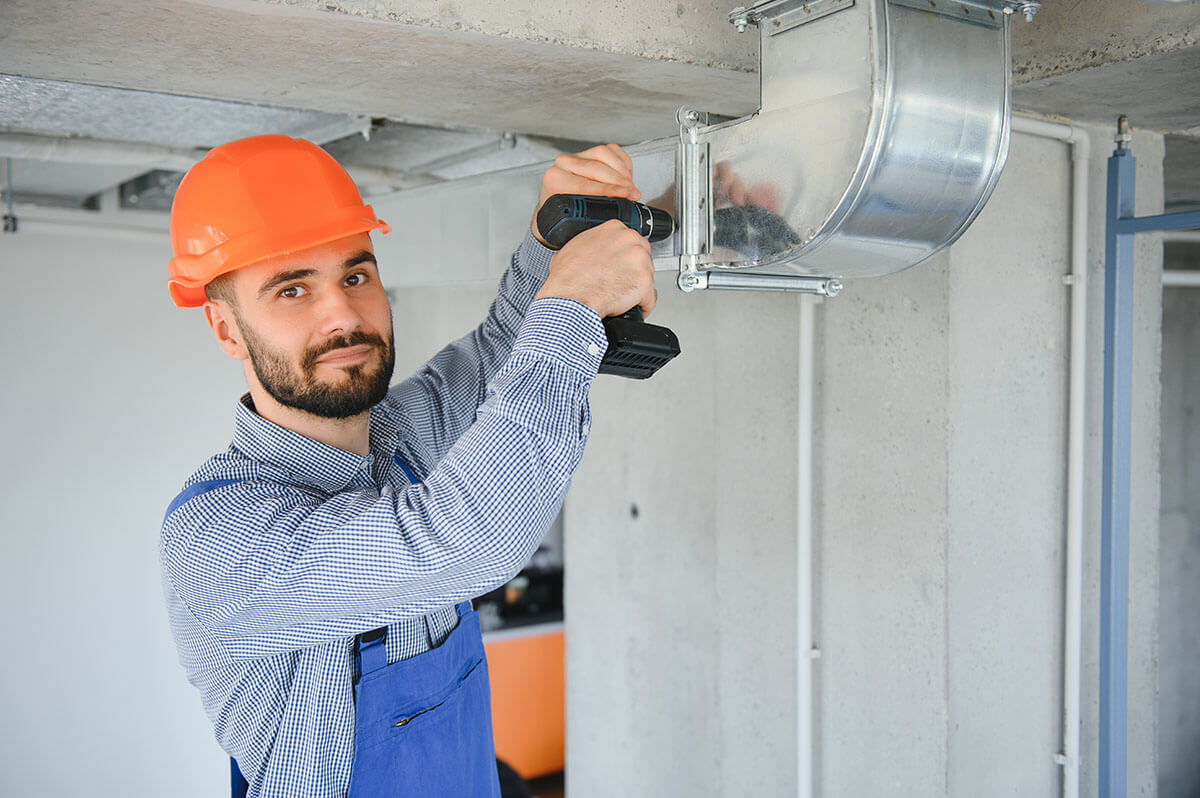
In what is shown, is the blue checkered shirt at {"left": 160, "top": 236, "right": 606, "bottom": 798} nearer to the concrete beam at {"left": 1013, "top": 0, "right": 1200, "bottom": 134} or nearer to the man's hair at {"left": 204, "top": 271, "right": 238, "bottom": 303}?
the man's hair at {"left": 204, "top": 271, "right": 238, "bottom": 303}

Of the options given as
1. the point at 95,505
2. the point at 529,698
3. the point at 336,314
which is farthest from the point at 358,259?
the point at 529,698

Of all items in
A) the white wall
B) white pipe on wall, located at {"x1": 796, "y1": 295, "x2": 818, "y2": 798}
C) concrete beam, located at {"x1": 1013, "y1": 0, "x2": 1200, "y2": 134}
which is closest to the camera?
concrete beam, located at {"x1": 1013, "y1": 0, "x2": 1200, "y2": 134}

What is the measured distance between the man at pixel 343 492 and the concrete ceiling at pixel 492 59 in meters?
0.20

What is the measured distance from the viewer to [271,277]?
116 centimetres

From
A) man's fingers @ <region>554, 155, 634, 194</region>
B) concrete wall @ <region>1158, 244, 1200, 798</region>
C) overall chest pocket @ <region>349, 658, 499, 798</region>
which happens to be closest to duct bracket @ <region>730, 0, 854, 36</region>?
man's fingers @ <region>554, 155, 634, 194</region>

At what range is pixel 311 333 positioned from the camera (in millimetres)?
1167

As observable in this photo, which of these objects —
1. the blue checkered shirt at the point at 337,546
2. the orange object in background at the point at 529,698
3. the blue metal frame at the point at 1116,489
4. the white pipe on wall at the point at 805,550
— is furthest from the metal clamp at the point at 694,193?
the orange object in background at the point at 529,698

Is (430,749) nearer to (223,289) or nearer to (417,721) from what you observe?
(417,721)

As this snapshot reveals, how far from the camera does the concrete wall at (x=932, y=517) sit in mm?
1688

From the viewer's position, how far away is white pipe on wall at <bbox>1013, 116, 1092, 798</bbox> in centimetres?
174

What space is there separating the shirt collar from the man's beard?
43 millimetres

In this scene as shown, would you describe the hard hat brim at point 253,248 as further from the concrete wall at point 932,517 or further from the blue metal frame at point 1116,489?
the blue metal frame at point 1116,489

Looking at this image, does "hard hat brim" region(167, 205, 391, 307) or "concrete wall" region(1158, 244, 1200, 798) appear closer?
"hard hat brim" region(167, 205, 391, 307)

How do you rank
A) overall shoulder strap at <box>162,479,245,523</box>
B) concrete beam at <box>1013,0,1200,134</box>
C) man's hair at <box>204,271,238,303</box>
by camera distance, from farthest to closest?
concrete beam at <box>1013,0,1200,134</box> < man's hair at <box>204,271,238,303</box> < overall shoulder strap at <box>162,479,245,523</box>
